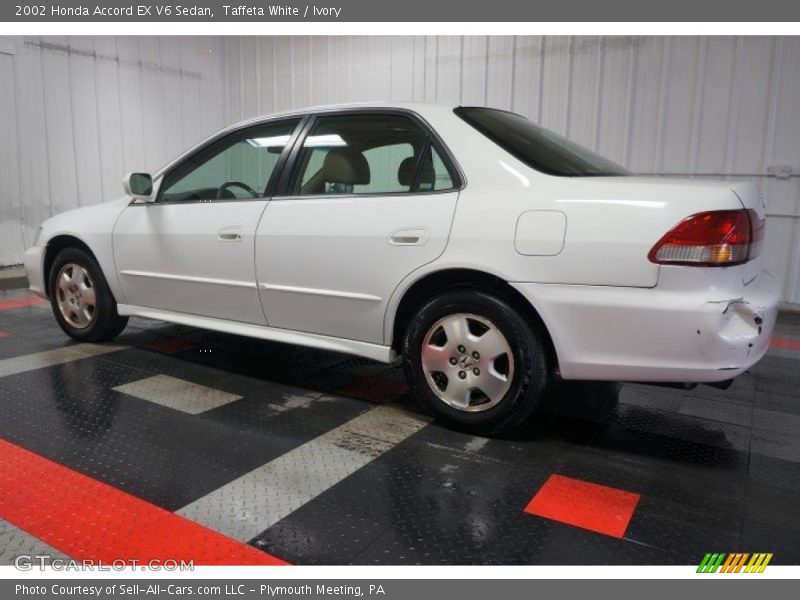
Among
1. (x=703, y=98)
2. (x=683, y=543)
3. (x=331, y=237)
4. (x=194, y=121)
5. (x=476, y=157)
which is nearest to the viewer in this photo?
(x=683, y=543)

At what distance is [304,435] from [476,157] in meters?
1.43

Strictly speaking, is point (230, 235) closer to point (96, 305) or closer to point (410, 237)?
point (410, 237)

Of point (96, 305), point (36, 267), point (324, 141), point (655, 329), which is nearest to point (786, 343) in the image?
point (655, 329)

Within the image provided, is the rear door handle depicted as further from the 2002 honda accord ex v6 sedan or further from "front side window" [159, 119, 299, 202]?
"front side window" [159, 119, 299, 202]

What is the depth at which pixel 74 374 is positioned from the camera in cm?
346

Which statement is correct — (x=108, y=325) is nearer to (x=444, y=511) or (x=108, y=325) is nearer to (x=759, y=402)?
(x=444, y=511)

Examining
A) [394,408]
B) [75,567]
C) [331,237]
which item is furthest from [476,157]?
[75,567]

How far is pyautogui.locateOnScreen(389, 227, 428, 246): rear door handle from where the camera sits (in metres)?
2.59

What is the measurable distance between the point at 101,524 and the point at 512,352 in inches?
63.2

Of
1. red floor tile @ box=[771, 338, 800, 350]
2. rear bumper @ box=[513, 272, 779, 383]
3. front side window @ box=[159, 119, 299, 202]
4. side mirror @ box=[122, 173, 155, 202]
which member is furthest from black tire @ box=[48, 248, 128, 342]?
red floor tile @ box=[771, 338, 800, 350]

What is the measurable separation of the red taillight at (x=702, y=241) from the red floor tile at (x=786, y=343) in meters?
2.91

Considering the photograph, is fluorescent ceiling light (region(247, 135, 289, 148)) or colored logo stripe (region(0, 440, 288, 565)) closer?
colored logo stripe (region(0, 440, 288, 565))

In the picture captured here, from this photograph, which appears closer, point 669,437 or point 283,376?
point 669,437

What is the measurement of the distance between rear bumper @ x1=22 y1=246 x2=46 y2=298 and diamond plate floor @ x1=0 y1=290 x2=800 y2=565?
0.54 m
